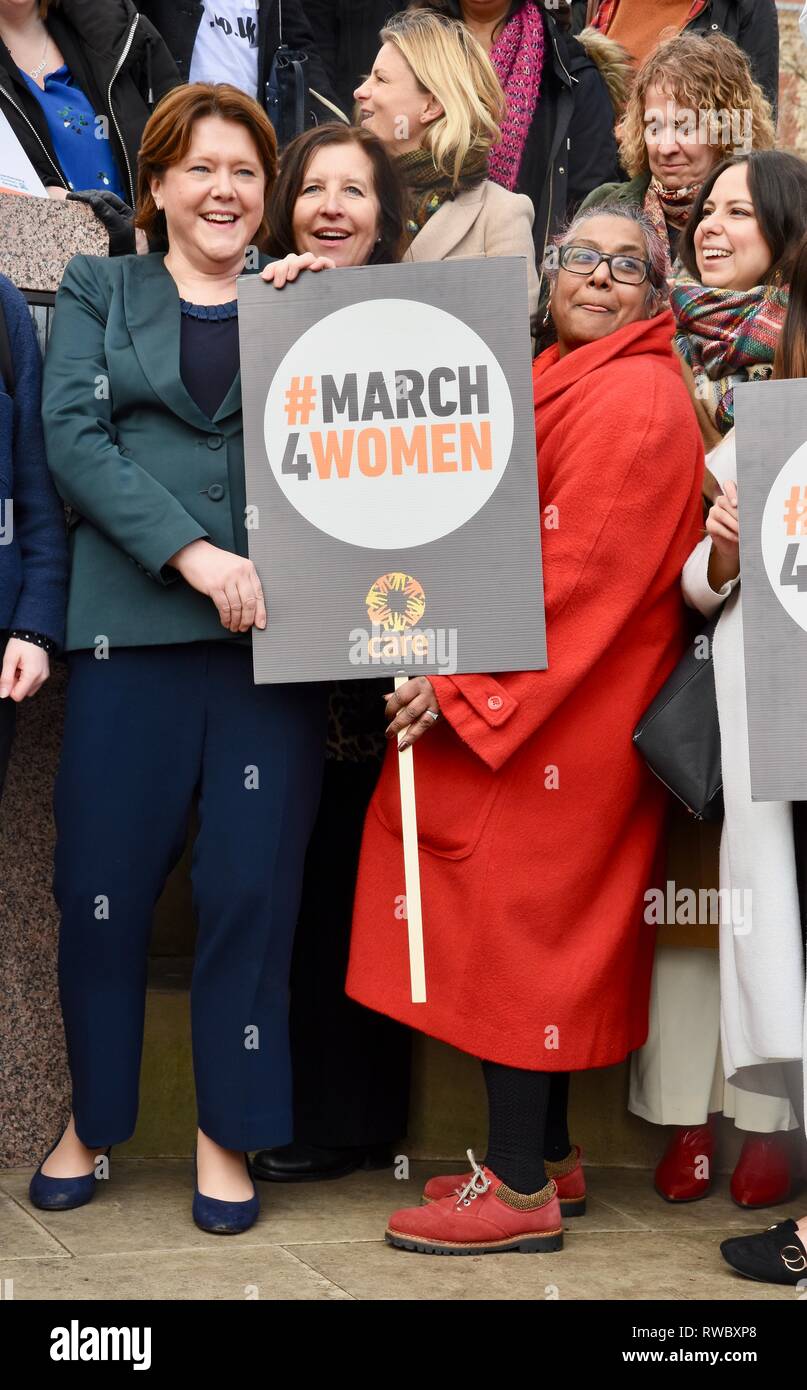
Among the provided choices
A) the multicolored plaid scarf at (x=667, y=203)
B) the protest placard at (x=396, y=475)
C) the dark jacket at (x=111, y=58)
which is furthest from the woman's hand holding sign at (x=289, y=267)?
the multicolored plaid scarf at (x=667, y=203)

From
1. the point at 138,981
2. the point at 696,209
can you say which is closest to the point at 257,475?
the point at 138,981

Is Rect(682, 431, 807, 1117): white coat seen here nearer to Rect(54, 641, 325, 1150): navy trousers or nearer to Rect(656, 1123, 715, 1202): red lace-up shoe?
Rect(656, 1123, 715, 1202): red lace-up shoe

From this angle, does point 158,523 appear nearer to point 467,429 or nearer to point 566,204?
point 467,429

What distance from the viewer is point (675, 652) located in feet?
12.6

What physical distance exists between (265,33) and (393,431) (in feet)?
7.61

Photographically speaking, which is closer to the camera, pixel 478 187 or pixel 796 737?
pixel 796 737

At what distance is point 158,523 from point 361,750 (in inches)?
33.4

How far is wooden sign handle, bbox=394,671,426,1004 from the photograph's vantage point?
3512mm

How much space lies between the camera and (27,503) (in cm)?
375

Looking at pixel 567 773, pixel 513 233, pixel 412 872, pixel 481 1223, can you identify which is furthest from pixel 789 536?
pixel 513 233

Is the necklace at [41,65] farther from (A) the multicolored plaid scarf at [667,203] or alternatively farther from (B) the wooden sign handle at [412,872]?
(B) the wooden sign handle at [412,872]

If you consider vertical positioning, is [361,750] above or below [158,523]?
below

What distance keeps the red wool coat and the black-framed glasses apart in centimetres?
12
